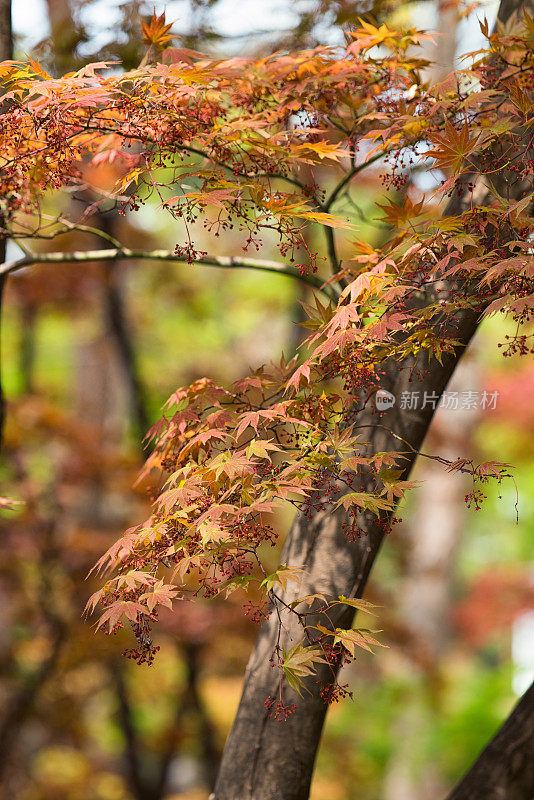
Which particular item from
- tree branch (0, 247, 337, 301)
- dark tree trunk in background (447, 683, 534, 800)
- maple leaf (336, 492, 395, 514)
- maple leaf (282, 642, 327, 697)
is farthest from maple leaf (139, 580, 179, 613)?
dark tree trunk in background (447, 683, 534, 800)

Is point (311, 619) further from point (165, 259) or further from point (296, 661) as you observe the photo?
point (165, 259)

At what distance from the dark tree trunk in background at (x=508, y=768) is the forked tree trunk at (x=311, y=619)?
21.5 inches

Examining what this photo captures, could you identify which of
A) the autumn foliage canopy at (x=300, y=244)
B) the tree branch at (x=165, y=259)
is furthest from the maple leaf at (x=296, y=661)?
the tree branch at (x=165, y=259)

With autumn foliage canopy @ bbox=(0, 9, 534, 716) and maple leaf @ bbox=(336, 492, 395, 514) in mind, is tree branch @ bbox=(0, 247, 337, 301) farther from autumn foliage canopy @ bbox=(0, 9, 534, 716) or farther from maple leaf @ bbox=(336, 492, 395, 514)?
maple leaf @ bbox=(336, 492, 395, 514)

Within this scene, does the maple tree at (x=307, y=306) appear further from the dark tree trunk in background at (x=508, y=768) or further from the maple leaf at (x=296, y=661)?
the dark tree trunk in background at (x=508, y=768)

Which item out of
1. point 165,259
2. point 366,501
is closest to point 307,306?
point 366,501

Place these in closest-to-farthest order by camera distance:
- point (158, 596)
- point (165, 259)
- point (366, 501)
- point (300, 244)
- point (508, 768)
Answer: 1. point (158, 596)
2. point (366, 501)
3. point (300, 244)
4. point (508, 768)
5. point (165, 259)

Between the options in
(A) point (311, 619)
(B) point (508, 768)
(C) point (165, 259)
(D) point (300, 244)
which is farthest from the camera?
(C) point (165, 259)

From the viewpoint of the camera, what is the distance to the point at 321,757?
26.6 ft

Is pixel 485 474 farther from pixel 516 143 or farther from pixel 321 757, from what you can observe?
pixel 321 757

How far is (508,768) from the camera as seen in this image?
2219 millimetres

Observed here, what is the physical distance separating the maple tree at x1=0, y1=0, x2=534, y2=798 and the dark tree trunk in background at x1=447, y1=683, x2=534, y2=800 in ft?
1.83

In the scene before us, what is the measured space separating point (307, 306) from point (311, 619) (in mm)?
907

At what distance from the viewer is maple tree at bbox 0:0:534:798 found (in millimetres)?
1678
